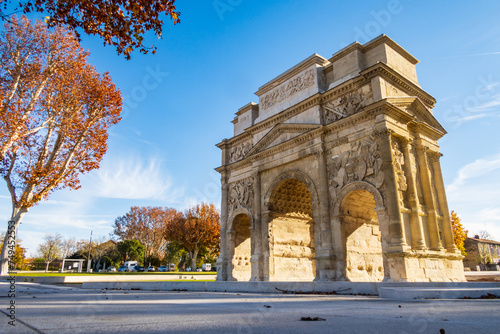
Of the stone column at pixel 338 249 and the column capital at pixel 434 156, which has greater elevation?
the column capital at pixel 434 156

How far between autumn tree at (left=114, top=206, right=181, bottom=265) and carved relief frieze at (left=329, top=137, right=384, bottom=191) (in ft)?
131

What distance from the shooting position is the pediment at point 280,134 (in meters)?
18.3

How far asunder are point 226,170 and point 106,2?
17.5 m

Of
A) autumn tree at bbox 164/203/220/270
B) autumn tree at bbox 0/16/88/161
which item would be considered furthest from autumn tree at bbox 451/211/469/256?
autumn tree at bbox 0/16/88/161

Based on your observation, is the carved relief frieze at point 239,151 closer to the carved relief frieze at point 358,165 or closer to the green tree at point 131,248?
the carved relief frieze at point 358,165

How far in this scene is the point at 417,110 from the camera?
56.1 ft

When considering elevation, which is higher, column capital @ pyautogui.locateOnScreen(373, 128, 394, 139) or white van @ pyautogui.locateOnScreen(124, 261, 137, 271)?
column capital @ pyautogui.locateOnScreen(373, 128, 394, 139)

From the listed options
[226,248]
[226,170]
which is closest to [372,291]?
[226,248]

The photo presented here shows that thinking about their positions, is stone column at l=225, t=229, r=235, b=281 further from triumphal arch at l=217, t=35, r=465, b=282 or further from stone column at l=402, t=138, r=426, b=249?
stone column at l=402, t=138, r=426, b=249

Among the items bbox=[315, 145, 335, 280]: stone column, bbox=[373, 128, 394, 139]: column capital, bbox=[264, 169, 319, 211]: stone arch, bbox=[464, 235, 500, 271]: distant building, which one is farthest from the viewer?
bbox=[464, 235, 500, 271]: distant building

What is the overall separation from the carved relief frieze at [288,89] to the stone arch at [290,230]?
5.17 metres

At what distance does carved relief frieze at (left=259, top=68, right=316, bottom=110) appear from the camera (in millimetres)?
19188

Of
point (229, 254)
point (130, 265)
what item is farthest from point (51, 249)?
point (229, 254)

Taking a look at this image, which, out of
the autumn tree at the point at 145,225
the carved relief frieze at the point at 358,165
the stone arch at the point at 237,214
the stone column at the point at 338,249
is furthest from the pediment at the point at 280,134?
the autumn tree at the point at 145,225
